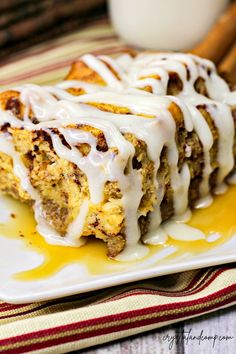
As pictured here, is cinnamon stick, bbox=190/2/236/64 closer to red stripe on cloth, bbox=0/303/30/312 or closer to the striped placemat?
the striped placemat

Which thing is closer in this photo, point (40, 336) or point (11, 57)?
point (40, 336)

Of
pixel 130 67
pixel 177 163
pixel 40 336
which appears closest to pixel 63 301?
pixel 40 336

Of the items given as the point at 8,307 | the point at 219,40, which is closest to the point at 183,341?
the point at 8,307

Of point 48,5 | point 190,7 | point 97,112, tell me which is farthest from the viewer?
point 48,5

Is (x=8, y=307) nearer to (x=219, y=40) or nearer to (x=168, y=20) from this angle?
(x=219, y=40)

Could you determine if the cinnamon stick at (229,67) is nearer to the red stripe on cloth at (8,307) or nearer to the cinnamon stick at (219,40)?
the cinnamon stick at (219,40)

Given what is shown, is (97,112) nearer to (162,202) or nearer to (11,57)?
(162,202)
